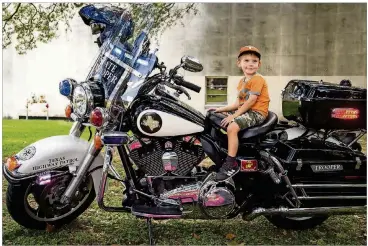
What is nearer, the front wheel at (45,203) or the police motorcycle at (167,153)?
the police motorcycle at (167,153)

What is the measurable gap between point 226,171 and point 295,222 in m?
0.93

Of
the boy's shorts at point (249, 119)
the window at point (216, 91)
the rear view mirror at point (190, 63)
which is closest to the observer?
the rear view mirror at point (190, 63)

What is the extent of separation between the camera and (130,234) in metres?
3.38

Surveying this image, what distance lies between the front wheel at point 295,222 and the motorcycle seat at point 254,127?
0.88 meters

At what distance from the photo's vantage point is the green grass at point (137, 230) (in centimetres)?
331

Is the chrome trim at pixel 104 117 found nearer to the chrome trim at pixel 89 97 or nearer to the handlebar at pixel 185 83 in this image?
the chrome trim at pixel 89 97

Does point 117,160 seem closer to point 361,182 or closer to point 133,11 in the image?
point 133,11

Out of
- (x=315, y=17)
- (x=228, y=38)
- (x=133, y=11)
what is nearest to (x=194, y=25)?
(x=228, y=38)

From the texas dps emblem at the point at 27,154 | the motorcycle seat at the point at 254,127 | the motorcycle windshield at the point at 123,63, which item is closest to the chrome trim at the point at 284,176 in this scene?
the motorcycle seat at the point at 254,127

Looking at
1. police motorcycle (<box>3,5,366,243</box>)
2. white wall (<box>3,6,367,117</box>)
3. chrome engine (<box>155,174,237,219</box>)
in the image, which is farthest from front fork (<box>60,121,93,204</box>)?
white wall (<box>3,6,367,117</box>)

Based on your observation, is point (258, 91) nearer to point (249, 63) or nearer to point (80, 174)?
point (249, 63)

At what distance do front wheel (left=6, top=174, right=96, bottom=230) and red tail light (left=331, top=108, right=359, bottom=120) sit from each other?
1.90 metres

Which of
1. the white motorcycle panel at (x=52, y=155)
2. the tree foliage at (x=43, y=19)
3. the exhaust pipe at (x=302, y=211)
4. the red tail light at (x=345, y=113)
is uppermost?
the tree foliage at (x=43, y=19)

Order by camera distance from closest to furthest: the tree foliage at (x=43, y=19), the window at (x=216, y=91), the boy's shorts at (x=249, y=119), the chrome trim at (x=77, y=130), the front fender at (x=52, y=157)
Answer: the boy's shorts at (x=249, y=119), the front fender at (x=52, y=157), the chrome trim at (x=77, y=130), the tree foliage at (x=43, y=19), the window at (x=216, y=91)
